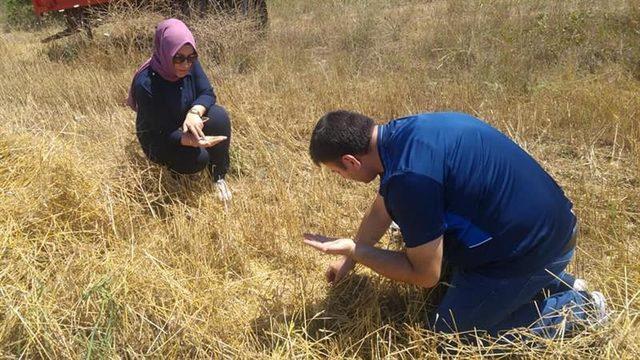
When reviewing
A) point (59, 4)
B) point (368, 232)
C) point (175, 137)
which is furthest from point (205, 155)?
point (59, 4)

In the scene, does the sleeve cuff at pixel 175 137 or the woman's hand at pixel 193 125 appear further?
the sleeve cuff at pixel 175 137

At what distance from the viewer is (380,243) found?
9.16 feet

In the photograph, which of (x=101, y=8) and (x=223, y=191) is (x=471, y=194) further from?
(x=101, y=8)

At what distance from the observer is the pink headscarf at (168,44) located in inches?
123

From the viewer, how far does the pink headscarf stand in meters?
3.13

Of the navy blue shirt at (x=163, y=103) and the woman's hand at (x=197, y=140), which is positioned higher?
the navy blue shirt at (x=163, y=103)

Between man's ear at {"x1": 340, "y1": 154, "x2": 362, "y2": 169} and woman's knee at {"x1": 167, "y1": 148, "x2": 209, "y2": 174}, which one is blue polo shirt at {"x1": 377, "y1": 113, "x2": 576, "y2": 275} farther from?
woman's knee at {"x1": 167, "y1": 148, "x2": 209, "y2": 174}

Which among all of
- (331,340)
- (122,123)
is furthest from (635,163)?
(122,123)

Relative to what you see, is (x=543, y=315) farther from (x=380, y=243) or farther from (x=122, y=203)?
(x=122, y=203)

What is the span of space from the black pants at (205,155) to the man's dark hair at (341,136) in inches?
62.9

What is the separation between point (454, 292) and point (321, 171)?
1675 millimetres

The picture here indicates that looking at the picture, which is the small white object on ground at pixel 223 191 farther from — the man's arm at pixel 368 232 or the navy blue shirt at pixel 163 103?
the man's arm at pixel 368 232

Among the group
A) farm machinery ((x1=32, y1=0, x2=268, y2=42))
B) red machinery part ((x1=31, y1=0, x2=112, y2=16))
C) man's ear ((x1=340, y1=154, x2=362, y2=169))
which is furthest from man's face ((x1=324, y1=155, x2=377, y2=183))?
red machinery part ((x1=31, y1=0, x2=112, y2=16))

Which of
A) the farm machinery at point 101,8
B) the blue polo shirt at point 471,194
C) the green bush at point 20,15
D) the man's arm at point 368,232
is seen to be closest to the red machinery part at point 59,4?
the farm machinery at point 101,8
